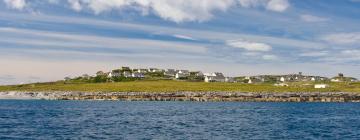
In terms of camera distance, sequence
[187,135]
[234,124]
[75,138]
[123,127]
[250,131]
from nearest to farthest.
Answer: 1. [75,138]
2. [187,135]
3. [250,131]
4. [123,127]
5. [234,124]

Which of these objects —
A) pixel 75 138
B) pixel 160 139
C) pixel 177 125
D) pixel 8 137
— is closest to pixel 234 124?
pixel 177 125

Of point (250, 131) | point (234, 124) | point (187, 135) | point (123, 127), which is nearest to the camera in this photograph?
point (187, 135)

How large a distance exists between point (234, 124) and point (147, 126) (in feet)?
43.5

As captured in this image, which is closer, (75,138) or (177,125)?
(75,138)

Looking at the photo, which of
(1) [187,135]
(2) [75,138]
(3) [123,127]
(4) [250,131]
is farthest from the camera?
(3) [123,127]

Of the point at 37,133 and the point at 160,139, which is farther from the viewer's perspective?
the point at 37,133

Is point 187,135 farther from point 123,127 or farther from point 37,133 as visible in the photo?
point 37,133

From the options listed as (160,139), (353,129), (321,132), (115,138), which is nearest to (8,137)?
(115,138)

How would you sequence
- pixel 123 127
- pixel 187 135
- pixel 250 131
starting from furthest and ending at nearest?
pixel 123 127 < pixel 250 131 < pixel 187 135

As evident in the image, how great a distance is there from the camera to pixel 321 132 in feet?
225

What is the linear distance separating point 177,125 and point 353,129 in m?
24.5

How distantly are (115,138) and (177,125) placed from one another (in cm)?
1873

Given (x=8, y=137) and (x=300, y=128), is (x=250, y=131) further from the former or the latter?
(x=8, y=137)

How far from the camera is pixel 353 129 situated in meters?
73.6
